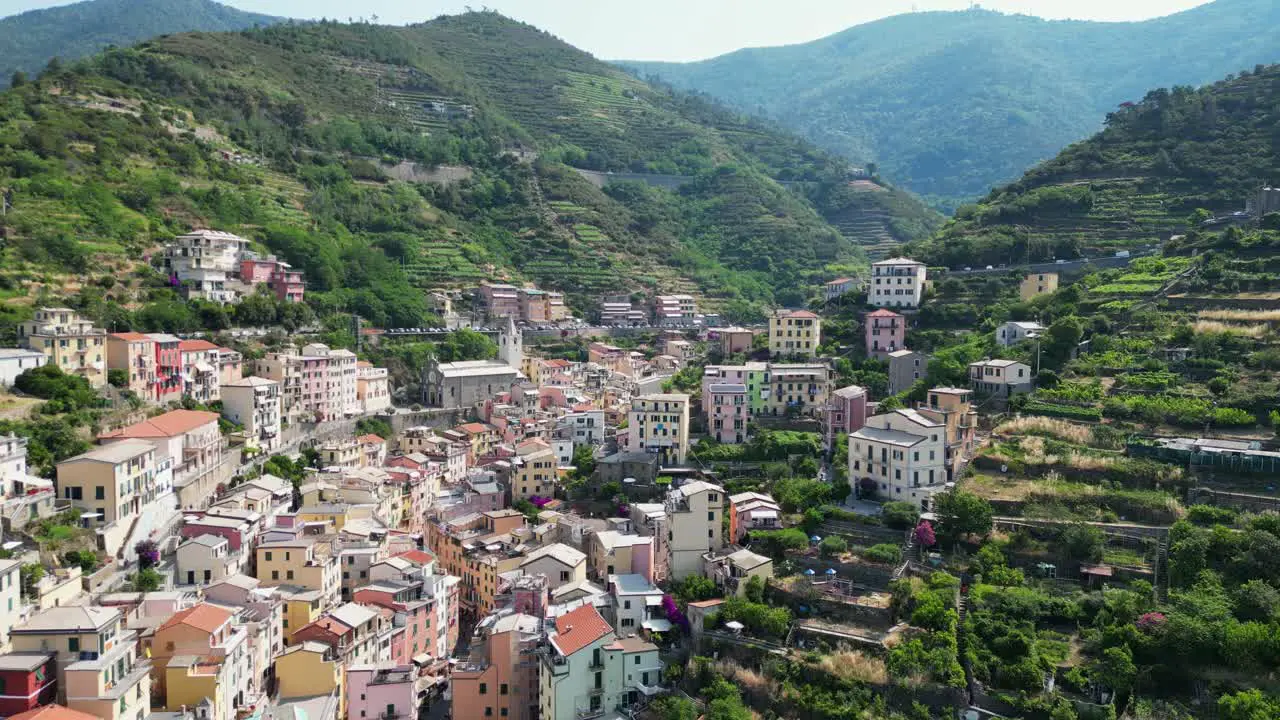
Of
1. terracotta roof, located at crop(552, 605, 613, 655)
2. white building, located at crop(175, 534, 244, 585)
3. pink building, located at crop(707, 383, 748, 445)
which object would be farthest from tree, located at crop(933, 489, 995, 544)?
white building, located at crop(175, 534, 244, 585)

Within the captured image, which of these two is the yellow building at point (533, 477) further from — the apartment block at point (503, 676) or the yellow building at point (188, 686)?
the yellow building at point (188, 686)

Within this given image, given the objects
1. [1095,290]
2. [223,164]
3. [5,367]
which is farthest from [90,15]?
[1095,290]

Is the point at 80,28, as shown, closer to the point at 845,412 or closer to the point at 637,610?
the point at 845,412

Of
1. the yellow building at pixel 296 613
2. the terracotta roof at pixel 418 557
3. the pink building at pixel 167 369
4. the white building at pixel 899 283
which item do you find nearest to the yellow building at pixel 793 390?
the white building at pixel 899 283

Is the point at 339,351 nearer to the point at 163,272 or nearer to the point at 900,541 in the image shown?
the point at 163,272

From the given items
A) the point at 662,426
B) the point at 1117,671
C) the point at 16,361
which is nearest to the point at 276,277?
the point at 16,361
